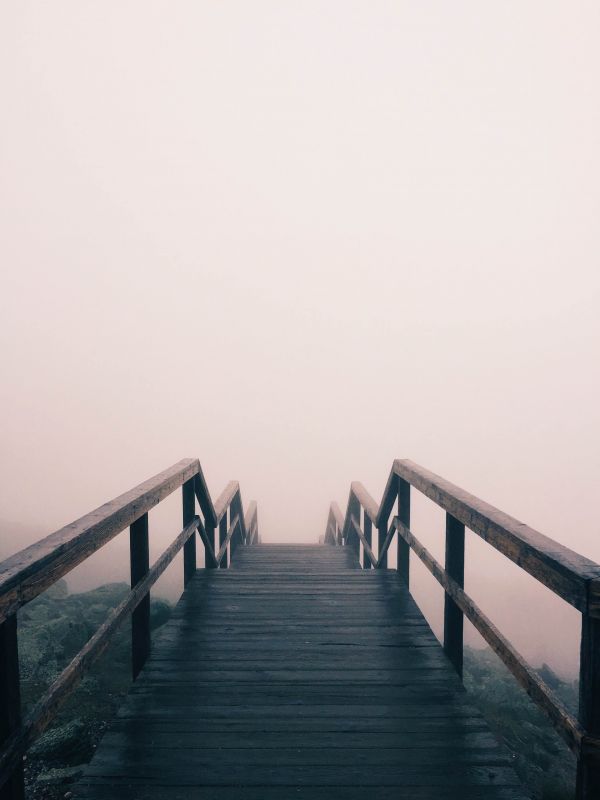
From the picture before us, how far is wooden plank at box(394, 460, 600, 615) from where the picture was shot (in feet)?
5.01

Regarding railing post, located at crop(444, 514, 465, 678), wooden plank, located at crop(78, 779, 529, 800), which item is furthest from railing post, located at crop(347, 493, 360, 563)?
wooden plank, located at crop(78, 779, 529, 800)

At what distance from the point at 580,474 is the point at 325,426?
262 ft

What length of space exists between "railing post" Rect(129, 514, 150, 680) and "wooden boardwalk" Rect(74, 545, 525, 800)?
9 cm

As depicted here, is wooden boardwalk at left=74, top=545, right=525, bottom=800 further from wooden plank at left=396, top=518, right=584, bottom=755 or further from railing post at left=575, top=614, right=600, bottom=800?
railing post at left=575, top=614, right=600, bottom=800

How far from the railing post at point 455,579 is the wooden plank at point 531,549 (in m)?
0.13

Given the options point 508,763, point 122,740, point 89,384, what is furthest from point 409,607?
point 89,384

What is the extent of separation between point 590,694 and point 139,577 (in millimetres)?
2160

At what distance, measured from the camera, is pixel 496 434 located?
160m

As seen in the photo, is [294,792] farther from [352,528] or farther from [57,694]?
[352,528]

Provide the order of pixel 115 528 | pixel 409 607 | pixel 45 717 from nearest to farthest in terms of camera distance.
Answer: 1. pixel 45 717
2. pixel 115 528
3. pixel 409 607

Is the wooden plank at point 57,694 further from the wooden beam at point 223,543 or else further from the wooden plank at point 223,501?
the wooden beam at point 223,543

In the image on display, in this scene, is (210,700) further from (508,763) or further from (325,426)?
(325,426)

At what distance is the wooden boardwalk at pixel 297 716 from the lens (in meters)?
2.03

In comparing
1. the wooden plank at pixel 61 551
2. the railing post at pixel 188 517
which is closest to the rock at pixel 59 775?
the railing post at pixel 188 517
